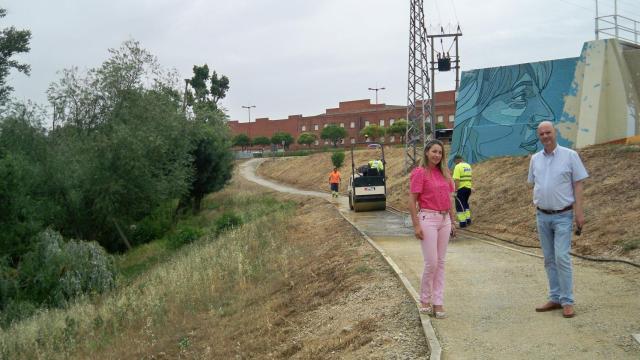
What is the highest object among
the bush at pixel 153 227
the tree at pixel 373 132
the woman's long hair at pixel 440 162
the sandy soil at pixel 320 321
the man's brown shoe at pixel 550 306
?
the tree at pixel 373 132

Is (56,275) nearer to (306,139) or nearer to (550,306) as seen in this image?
(550,306)

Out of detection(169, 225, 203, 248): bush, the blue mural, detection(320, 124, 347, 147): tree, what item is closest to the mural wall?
the blue mural

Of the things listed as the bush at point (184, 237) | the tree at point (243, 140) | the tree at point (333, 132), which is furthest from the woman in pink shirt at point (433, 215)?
the tree at point (243, 140)

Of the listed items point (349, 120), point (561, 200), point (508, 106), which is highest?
point (349, 120)

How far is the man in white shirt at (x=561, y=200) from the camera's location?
22.0 ft

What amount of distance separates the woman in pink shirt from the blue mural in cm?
1635

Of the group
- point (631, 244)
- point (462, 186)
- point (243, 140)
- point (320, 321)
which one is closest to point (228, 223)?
point (462, 186)

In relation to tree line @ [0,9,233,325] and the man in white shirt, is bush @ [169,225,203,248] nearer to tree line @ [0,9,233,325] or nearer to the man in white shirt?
tree line @ [0,9,233,325]

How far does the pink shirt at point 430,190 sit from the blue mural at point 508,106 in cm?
1638

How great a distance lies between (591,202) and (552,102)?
10.9 meters

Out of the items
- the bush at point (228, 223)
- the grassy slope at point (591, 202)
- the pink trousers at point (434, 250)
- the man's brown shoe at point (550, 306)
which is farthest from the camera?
the bush at point (228, 223)

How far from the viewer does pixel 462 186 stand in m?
15.5

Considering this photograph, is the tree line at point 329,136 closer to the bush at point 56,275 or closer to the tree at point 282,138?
the tree at point 282,138

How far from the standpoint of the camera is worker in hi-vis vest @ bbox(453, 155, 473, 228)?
605 inches
